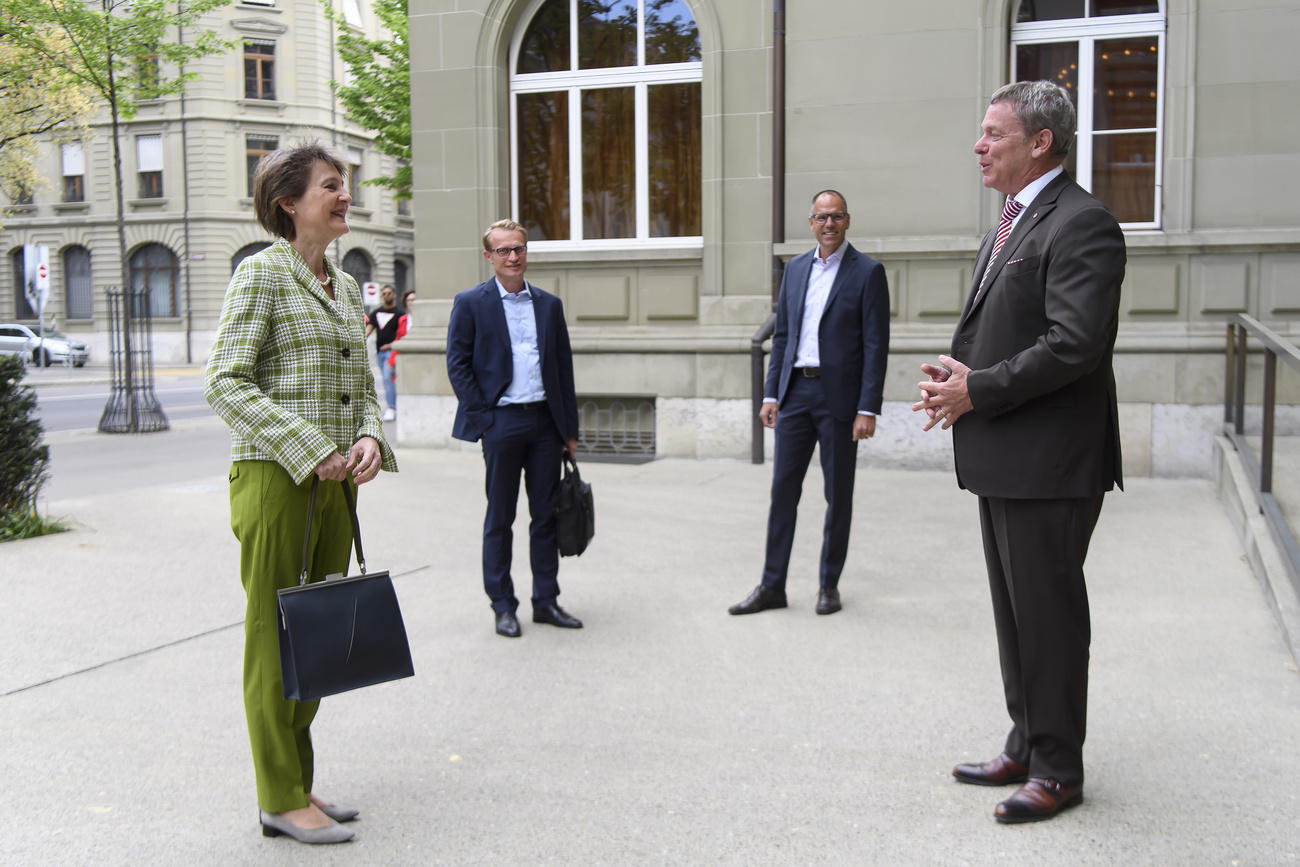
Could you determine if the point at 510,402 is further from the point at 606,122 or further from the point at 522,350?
the point at 606,122

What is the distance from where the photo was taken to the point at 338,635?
10.8 feet

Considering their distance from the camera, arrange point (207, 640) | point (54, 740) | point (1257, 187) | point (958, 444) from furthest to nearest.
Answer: point (1257, 187), point (207, 640), point (54, 740), point (958, 444)

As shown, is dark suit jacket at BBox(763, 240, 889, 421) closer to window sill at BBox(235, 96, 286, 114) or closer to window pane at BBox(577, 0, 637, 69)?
Answer: window pane at BBox(577, 0, 637, 69)

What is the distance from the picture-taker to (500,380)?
19.1 feet

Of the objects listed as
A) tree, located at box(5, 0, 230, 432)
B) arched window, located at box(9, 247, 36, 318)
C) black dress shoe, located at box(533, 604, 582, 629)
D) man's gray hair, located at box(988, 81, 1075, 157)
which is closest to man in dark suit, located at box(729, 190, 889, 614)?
black dress shoe, located at box(533, 604, 582, 629)

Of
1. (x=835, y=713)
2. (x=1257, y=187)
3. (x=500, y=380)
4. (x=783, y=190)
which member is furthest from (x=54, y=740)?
(x=1257, y=187)

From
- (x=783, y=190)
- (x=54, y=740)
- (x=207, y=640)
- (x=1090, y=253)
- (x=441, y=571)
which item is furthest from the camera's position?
(x=783, y=190)

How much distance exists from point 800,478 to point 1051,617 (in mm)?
2738

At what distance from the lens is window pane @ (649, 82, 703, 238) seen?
1192cm

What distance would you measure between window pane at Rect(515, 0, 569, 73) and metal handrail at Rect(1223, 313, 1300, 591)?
22.4ft

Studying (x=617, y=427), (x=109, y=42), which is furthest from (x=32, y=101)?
(x=617, y=427)

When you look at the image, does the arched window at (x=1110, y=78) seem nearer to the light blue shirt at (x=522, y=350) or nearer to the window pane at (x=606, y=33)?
the window pane at (x=606, y=33)

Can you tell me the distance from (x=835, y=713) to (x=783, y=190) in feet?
24.2

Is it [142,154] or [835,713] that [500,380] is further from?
Answer: [142,154]
